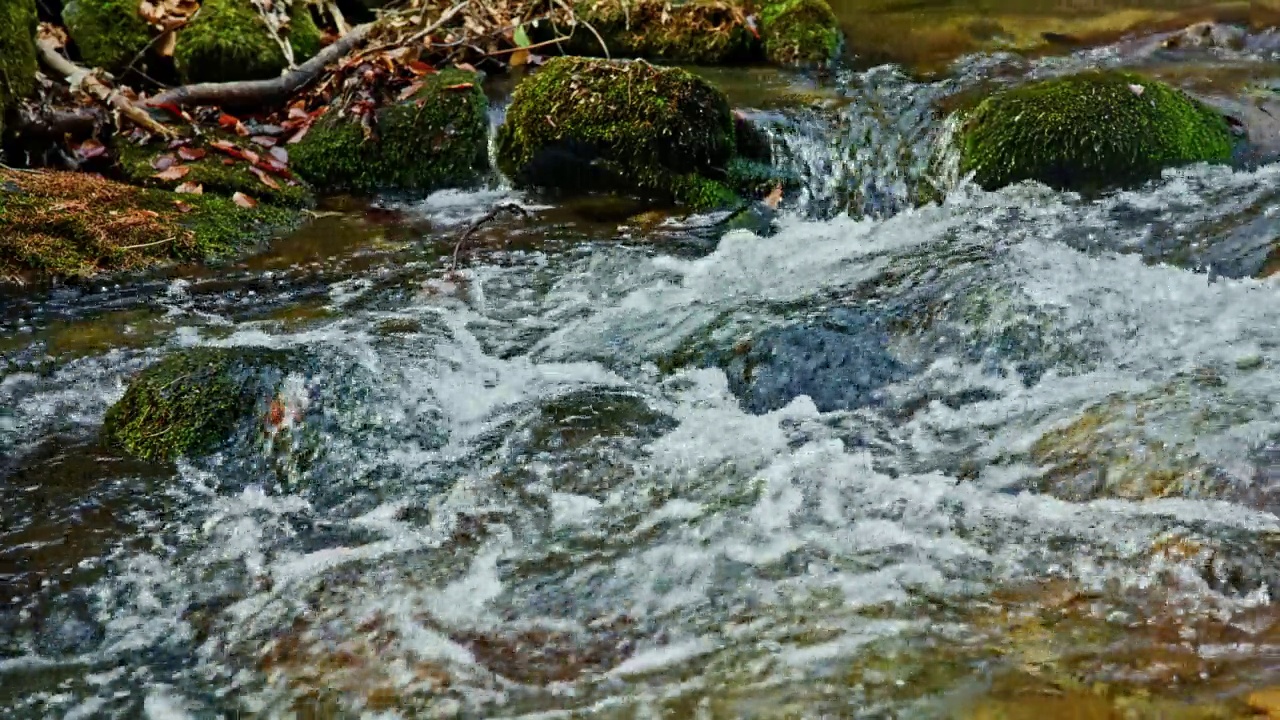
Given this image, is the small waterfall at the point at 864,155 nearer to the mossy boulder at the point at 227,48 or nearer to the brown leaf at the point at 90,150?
the mossy boulder at the point at 227,48

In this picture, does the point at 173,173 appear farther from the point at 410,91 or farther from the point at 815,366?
Answer: the point at 815,366

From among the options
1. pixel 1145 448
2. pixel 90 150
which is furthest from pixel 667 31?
pixel 1145 448

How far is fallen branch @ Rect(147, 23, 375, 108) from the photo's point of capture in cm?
731

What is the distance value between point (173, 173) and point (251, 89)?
1415 millimetres

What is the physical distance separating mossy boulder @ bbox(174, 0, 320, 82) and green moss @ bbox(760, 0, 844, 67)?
4155 mm

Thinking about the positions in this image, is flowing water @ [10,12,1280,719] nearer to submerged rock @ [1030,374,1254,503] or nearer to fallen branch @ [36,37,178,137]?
submerged rock @ [1030,374,1254,503]

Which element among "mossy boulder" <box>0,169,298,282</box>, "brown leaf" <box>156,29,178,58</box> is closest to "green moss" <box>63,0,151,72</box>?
"brown leaf" <box>156,29,178,58</box>

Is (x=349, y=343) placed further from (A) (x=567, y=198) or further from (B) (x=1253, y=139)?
(B) (x=1253, y=139)

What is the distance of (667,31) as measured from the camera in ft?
30.0

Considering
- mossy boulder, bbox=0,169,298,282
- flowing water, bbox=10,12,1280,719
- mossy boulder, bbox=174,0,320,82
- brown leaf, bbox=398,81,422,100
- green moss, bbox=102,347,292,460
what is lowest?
flowing water, bbox=10,12,1280,719

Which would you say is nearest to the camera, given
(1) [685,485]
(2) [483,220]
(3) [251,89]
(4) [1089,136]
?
(1) [685,485]

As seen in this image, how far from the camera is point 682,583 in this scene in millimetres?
2908

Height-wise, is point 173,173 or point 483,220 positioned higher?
point 173,173

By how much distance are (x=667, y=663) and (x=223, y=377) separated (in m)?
2.21
